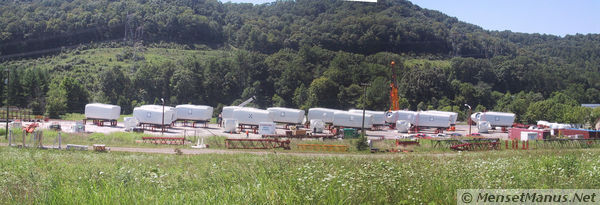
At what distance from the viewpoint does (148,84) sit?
8269cm

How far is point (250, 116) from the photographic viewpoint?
51.3m

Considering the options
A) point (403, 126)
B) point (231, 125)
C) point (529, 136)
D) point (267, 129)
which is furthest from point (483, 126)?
point (231, 125)

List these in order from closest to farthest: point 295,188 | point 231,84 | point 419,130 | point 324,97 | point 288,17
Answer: point 295,188 → point 419,130 → point 324,97 → point 231,84 → point 288,17

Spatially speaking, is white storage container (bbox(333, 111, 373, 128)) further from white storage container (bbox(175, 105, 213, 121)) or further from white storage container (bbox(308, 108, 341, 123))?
white storage container (bbox(175, 105, 213, 121))

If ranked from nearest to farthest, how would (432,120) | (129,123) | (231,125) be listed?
(129,123) < (231,125) < (432,120)

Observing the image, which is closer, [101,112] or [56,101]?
[101,112]

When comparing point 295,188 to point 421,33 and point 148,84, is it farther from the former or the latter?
point 421,33

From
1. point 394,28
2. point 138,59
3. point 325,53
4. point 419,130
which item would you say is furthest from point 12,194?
point 394,28

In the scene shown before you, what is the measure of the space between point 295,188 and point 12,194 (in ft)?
12.9

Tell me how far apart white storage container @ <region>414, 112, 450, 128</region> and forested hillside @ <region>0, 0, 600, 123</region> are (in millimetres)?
18795

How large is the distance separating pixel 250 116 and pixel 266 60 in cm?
4512

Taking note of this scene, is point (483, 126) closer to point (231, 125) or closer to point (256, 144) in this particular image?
point (231, 125)

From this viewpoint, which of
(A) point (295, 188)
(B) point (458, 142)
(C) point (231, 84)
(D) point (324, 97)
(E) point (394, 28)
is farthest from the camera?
(E) point (394, 28)

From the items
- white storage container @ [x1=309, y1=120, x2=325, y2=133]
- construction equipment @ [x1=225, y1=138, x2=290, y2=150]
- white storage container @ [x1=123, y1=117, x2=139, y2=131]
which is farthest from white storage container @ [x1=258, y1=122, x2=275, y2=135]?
white storage container @ [x1=123, y1=117, x2=139, y2=131]
